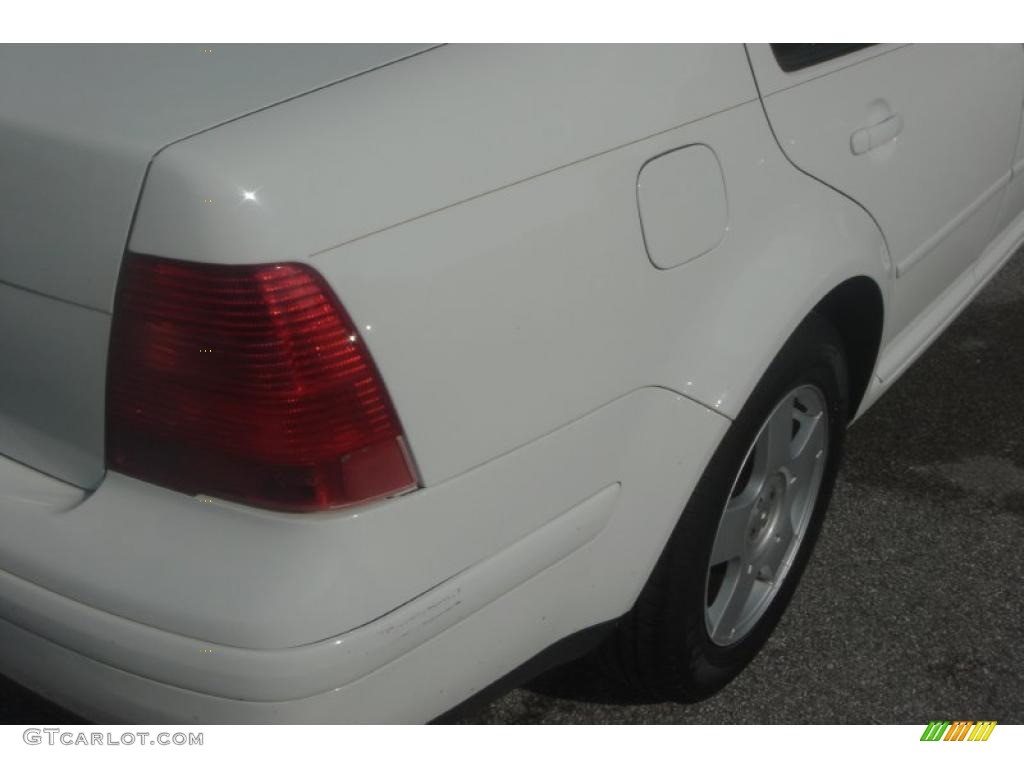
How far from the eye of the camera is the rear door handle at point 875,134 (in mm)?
2170

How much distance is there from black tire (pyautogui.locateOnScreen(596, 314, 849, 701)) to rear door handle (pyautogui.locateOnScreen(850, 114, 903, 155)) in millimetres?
320

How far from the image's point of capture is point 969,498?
2.94 metres

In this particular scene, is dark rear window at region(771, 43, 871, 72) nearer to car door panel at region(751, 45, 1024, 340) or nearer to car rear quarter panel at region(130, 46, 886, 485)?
car door panel at region(751, 45, 1024, 340)

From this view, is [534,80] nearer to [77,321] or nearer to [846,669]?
[77,321]

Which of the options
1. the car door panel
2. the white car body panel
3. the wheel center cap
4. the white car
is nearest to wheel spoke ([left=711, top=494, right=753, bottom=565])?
the wheel center cap

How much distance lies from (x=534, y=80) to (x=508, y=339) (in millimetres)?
355

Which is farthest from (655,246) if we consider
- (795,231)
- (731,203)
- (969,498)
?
(969,498)

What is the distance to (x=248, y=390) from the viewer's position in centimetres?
145

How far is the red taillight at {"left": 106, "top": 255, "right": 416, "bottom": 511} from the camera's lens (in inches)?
55.1

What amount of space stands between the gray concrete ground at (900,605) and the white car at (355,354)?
1.12 feet

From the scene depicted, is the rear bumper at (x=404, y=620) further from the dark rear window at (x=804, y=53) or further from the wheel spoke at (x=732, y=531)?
the dark rear window at (x=804, y=53)

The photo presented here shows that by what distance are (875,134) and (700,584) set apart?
901mm
